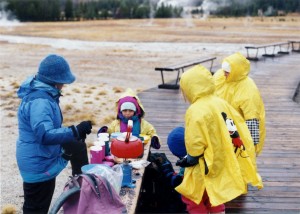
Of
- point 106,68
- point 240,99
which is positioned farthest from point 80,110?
point 106,68

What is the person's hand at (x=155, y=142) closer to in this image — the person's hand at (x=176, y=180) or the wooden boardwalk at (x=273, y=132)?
the person's hand at (x=176, y=180)

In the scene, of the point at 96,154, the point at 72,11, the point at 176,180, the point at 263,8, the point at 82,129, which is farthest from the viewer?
the point at 263,8

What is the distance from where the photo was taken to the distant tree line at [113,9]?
66.4m

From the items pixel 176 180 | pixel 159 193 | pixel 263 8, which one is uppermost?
pixel 176 180

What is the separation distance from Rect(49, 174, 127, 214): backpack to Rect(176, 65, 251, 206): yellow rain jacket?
0.81m

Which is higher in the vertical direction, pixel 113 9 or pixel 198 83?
pixel 198 83

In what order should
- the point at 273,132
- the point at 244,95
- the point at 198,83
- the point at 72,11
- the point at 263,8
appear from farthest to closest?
the point at 263,8 < the point at 72,11 < the point at 273,132 < the point at 244,95 < the point at 198,83

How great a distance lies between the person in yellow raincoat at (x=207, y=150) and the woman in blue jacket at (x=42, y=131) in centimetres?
80

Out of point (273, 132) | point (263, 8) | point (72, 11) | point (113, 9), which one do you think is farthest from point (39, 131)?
point (263, 8)

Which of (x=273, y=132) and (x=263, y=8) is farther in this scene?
(x=263, y=8)

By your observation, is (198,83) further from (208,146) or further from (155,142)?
(155,142)

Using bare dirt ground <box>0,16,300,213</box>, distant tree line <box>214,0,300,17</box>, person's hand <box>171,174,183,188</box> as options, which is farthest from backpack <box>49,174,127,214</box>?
distant tree line <box>214,0,300,17</box>

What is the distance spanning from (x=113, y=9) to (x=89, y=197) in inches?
3243

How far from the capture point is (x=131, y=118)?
4.73 m
